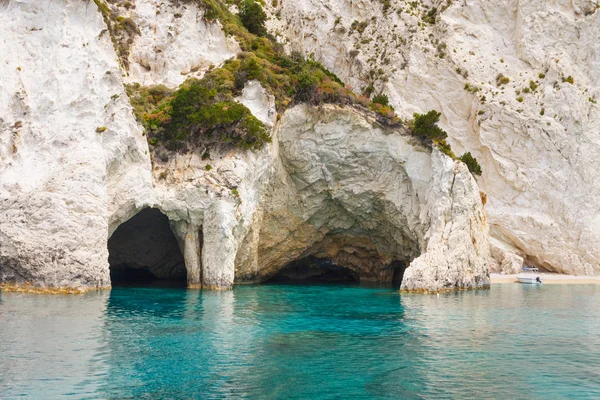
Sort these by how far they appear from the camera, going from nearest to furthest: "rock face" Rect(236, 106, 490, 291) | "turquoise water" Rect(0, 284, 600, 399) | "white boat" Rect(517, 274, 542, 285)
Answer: "turquoise water" Rect(0, 284, 600, 399), "rock face" Rect(236, 106, 490, 291), "white boat" Rect(517, 274, 542, 285)

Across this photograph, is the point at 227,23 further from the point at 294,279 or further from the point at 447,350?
the point at 447,350

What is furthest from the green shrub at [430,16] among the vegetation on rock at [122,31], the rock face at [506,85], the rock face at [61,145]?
the rock face at [61,145]

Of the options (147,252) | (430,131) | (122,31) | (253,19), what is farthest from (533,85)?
(147,252)

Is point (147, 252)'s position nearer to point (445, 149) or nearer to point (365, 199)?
point (365, 199)

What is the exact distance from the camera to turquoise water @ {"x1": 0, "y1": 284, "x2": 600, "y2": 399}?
13.3 m

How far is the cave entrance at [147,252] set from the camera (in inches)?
1678

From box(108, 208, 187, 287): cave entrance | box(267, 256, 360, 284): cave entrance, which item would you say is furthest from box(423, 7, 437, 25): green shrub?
box(108, 208, 187, 287): cave entrance

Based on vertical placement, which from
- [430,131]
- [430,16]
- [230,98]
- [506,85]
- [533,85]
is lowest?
[430,131]

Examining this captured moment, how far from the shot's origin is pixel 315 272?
182 feet

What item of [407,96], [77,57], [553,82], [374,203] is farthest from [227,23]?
[553,82]

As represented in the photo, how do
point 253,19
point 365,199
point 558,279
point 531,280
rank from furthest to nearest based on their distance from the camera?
point 253,19, point 558,279, point 531,280, point 365,199

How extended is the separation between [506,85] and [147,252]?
131 ft

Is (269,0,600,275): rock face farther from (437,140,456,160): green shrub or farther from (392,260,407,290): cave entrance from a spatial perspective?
(437,140,456,160): green shrub

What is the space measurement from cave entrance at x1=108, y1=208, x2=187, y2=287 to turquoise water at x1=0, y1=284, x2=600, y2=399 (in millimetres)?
14950
